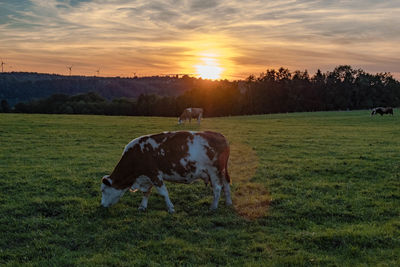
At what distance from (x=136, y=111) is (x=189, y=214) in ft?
287

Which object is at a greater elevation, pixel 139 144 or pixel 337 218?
pixel 139 144

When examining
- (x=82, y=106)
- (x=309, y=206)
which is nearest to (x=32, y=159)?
(x=309, y=206)

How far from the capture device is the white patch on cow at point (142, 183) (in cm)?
924

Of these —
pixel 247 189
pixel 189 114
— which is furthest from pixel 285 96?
pixel 247 189

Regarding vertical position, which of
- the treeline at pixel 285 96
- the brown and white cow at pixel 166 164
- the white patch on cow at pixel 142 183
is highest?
the treeline at pixel 285 96

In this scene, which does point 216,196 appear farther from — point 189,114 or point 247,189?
point 189,114

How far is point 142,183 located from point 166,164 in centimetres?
94

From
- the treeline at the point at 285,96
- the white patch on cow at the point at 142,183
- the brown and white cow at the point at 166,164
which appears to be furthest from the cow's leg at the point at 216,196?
the treeline at the point at 285,96

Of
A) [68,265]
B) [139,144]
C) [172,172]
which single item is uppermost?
[139,144]

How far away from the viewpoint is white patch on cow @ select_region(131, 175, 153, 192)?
30.3ft

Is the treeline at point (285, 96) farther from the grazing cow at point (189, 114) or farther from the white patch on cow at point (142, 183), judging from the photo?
the white patch on cow at point (142, 183)

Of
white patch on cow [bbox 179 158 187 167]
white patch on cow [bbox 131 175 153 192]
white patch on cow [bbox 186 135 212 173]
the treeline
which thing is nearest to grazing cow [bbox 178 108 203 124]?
white patch on cow [bbox 131 175 153 192]

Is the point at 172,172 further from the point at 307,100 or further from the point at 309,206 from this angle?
the point at 307,100

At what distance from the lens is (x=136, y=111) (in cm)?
9419
